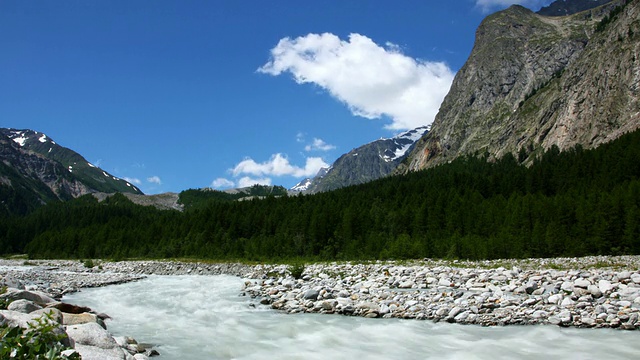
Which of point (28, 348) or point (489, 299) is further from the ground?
point (28, 348)

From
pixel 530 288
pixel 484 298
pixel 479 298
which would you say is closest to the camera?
pixel 484 298

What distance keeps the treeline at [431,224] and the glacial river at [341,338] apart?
34.8 m

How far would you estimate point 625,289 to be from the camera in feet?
64.6

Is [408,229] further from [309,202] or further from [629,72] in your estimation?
[629,72]

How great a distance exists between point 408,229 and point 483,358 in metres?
62.4

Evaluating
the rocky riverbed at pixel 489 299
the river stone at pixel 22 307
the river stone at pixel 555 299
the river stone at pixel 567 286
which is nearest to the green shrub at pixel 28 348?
the river stone at pixel 22 307

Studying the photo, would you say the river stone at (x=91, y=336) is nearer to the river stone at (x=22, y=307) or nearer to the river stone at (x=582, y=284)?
the river stone at (x=22, y=307)

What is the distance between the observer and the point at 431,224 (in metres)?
71.0

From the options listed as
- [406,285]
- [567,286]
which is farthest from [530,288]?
[406,285]

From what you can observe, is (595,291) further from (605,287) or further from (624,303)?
(624,303)

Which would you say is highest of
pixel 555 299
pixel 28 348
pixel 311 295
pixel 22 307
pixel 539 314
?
pixel 28 348

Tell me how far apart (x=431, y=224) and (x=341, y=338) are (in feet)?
189

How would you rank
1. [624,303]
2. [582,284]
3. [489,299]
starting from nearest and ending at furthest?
[624,303], [489,299], [582,284]

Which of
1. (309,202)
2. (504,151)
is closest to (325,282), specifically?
(309,202)
